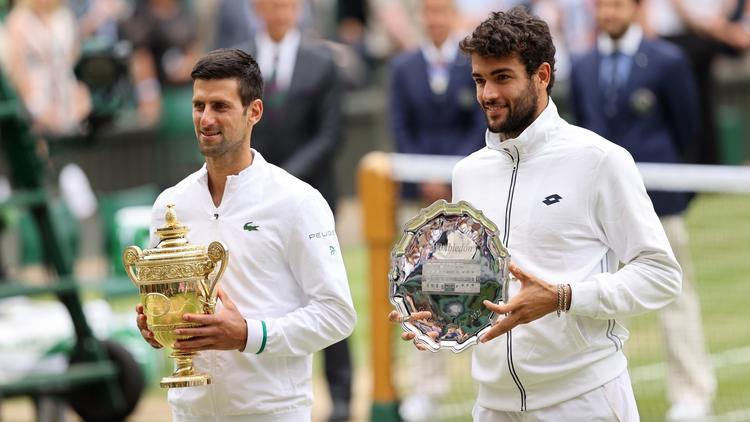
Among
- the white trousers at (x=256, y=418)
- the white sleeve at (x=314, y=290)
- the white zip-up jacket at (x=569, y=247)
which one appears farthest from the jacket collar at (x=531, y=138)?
the white trousers at (x=256, y=418)

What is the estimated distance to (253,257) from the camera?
16.7 feet

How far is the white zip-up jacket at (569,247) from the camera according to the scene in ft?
15.8

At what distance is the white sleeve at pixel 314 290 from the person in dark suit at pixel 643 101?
12.6 feet

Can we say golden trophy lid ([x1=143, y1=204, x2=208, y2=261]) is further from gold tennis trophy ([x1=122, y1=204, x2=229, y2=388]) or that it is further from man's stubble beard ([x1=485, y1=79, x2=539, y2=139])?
man's stubble beard ([x1=485, y1=79, x2=539, y2=139])

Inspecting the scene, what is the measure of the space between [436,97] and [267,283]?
471 cm

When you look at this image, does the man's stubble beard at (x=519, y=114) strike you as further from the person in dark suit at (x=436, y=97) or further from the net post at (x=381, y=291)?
the person in dark suit at (x=436, y=97)

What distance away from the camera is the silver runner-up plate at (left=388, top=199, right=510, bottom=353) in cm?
472

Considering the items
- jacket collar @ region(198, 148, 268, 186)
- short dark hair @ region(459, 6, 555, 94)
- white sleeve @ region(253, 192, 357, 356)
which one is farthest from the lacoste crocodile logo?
jacket collar @ region(198, 148, 268, 186)

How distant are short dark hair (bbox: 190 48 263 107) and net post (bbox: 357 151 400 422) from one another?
12.1 feet

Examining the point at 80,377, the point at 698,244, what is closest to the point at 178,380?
the point at 80,377

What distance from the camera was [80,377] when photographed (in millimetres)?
8930

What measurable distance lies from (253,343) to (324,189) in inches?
179

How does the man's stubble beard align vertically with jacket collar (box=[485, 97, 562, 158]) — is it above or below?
above

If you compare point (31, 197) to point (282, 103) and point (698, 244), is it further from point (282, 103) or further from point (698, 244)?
point (698, 244)
